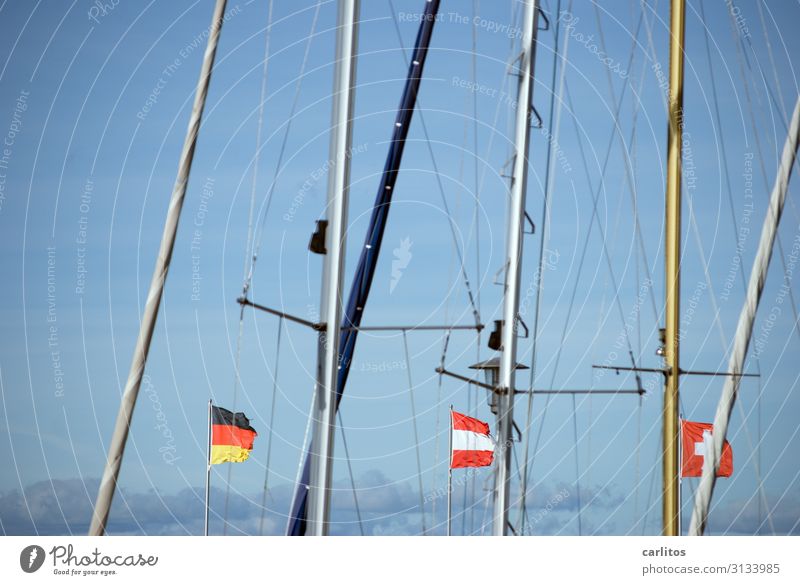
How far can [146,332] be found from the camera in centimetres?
1314

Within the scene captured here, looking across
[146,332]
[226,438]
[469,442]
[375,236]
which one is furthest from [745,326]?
[146,332]

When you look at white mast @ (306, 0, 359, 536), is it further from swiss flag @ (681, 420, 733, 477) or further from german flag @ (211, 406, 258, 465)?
swiss flag @ (681, 420, 733, 477)

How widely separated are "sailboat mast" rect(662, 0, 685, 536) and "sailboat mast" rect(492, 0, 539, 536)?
2391 mm

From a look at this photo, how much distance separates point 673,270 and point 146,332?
30.3 feet

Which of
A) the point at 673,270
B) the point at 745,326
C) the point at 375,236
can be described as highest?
the point at 375,236

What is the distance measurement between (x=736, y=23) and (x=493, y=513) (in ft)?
22.9

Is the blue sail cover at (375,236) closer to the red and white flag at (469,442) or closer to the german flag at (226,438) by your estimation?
the german flag at (226,438)

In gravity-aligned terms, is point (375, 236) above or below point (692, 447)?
→ above

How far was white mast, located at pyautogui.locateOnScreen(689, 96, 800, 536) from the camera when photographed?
17156mm

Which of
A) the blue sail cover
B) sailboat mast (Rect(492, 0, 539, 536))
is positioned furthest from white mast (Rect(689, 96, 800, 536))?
the blue sail cover

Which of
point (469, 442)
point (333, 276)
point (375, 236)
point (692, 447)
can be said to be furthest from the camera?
point (692, 447)

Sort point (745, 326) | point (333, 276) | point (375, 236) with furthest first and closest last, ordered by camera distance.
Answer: point (745, 326), point (375, 236), point (333, 276)

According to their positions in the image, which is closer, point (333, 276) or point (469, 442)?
point (333, 276)

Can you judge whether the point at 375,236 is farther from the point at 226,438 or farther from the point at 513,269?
the point at 226,438
